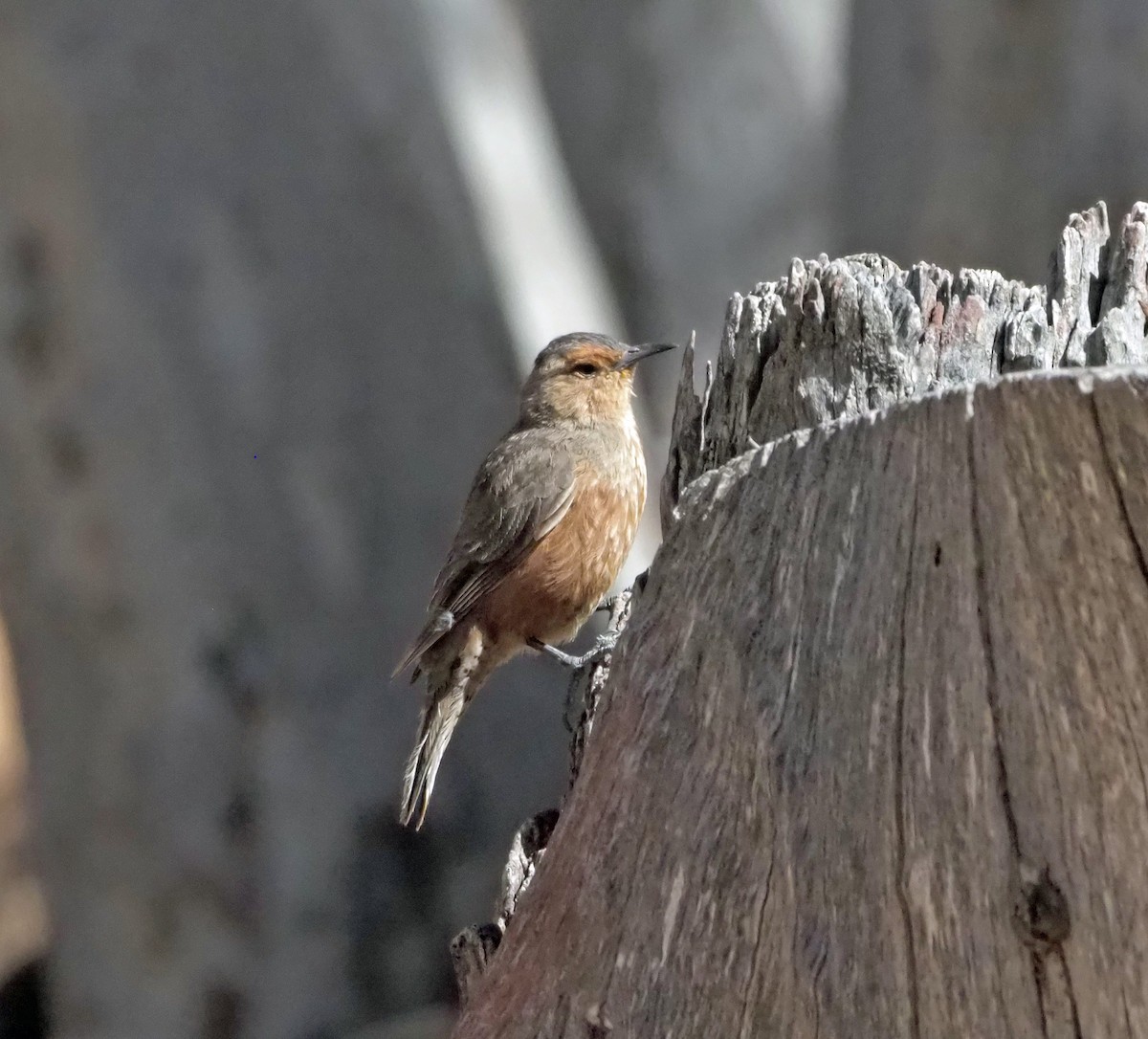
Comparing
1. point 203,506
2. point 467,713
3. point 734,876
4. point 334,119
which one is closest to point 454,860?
point 467,713

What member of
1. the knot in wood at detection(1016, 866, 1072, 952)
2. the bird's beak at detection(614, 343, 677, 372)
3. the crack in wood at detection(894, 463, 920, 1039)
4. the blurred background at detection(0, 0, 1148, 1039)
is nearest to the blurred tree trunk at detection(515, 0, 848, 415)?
the blurred background at detection(0, 0, 1148, 1039)

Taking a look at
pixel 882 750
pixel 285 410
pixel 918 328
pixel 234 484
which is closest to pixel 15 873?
pixel 234 484

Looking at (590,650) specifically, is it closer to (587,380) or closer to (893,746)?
(587,380)

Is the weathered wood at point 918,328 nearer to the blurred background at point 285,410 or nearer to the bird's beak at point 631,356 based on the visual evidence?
the bird's beak at point 631,356

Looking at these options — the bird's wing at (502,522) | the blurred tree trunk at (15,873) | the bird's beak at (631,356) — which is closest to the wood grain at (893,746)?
the bird's wing at (502,522)

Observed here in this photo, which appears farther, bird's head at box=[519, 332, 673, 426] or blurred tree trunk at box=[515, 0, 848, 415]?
blurred tree trunk at box=[515, 0, 848, 415]

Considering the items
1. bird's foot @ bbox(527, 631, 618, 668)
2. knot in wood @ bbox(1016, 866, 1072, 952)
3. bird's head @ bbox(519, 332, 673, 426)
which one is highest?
bird's head @ bbox(519, 332, 673, 426)

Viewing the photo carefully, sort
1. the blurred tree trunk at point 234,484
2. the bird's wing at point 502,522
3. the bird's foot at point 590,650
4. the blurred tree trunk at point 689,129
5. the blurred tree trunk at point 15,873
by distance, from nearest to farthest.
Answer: the bird's foot at point 590,650 < the bird's wing at point 502,522 < the blurred tree trunk at point 234,484 < the blurred tree trunk at point 689,129 < the blurred tree trunk at point 15,873

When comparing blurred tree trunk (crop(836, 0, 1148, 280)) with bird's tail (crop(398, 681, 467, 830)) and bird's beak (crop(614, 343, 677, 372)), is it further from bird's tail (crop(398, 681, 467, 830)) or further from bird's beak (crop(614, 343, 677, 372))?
bird's tail (crop(398, 681, 467, 830))
